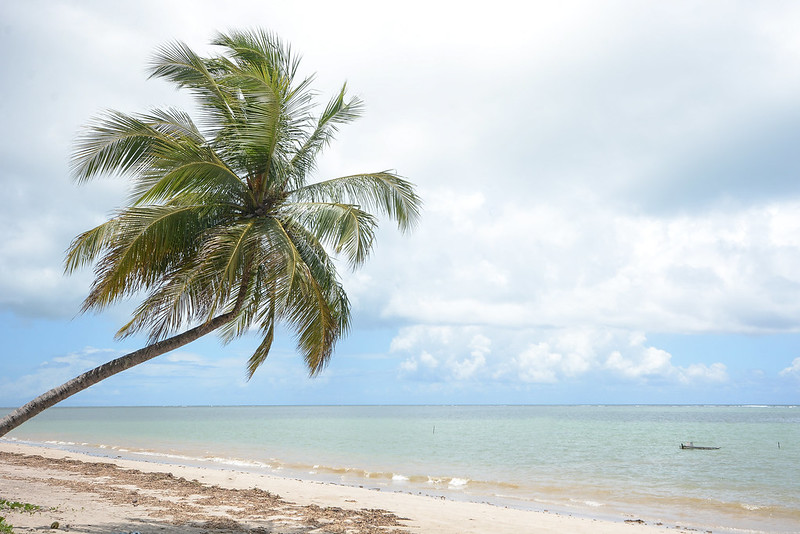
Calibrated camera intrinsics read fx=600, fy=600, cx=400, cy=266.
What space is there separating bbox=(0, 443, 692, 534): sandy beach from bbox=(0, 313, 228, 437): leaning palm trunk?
53.1 inches

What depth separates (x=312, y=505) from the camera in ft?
39.1

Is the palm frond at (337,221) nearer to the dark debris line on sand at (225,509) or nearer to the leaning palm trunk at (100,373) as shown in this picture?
the leaning palm trunk at (100,373)

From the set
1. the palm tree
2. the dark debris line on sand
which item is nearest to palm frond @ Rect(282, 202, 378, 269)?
the palm tree

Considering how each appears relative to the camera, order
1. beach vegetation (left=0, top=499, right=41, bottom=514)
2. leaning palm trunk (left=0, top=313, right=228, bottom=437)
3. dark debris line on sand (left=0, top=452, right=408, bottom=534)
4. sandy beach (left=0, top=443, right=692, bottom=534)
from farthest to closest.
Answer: dark debris line on sand (left=0, top=452, right=408, bottom=534) → sandy beach (left=0, top=443, right=692, bottom=534) → beach vegetation (left=0, top=499, right=41, bottom=514) → leaning palm trunk (left=0, top=313, right=228, bottom=437)

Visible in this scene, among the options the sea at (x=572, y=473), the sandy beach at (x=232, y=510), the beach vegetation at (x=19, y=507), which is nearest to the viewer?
the beach vegetation at (x=19, y=507)

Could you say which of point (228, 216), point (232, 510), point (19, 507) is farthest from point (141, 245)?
point (232, 510)

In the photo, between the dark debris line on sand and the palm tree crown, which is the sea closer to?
the dark debris line on sand

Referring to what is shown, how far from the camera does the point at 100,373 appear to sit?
7445 millimetres

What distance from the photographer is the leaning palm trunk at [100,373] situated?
7.16 meters

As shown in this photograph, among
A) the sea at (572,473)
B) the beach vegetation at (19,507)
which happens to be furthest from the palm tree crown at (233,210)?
the sea at (572,473)

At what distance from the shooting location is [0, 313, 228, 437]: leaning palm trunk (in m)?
7.16

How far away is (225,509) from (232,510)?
19 cm

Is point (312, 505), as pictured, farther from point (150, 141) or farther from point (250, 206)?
point (150, 141)

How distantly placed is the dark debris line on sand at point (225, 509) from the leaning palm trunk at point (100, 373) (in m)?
2.73
